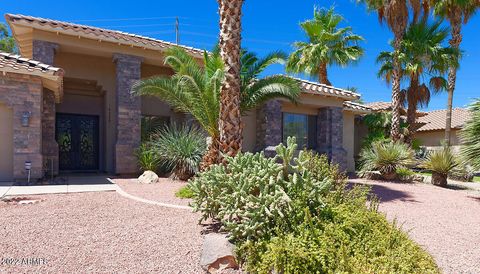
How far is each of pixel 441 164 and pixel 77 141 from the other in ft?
56.0

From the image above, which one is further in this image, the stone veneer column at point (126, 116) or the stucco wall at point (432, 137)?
the stucco wall at point (432, 137)

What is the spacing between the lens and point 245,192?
15.8ft

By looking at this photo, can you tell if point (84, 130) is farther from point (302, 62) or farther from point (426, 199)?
point (426, 199)

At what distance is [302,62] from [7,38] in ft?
90.9

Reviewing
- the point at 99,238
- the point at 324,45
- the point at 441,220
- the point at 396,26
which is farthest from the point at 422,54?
the point at 99,238

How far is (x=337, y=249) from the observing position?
420 cm

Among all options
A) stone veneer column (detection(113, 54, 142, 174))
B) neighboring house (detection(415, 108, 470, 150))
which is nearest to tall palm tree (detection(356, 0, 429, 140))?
stone veneer column (detection(113, 54, 142, 174))

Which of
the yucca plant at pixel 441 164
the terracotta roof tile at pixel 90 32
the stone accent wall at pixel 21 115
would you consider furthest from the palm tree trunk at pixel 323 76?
the stone accent wall at pixel 21 115

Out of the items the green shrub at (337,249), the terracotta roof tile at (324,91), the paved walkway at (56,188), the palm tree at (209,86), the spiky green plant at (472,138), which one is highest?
the terracotta roof tile at (324,91)

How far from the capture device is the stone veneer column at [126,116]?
12.9 m

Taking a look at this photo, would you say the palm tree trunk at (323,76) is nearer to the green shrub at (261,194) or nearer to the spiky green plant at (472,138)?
the spiky green plant at (472,138)

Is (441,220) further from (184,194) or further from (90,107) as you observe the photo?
(90,107)

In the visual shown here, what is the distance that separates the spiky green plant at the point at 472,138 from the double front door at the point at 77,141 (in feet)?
52.0

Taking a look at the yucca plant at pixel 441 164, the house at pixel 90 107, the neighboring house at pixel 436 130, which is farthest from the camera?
the neighboring house at pixel 436 130
